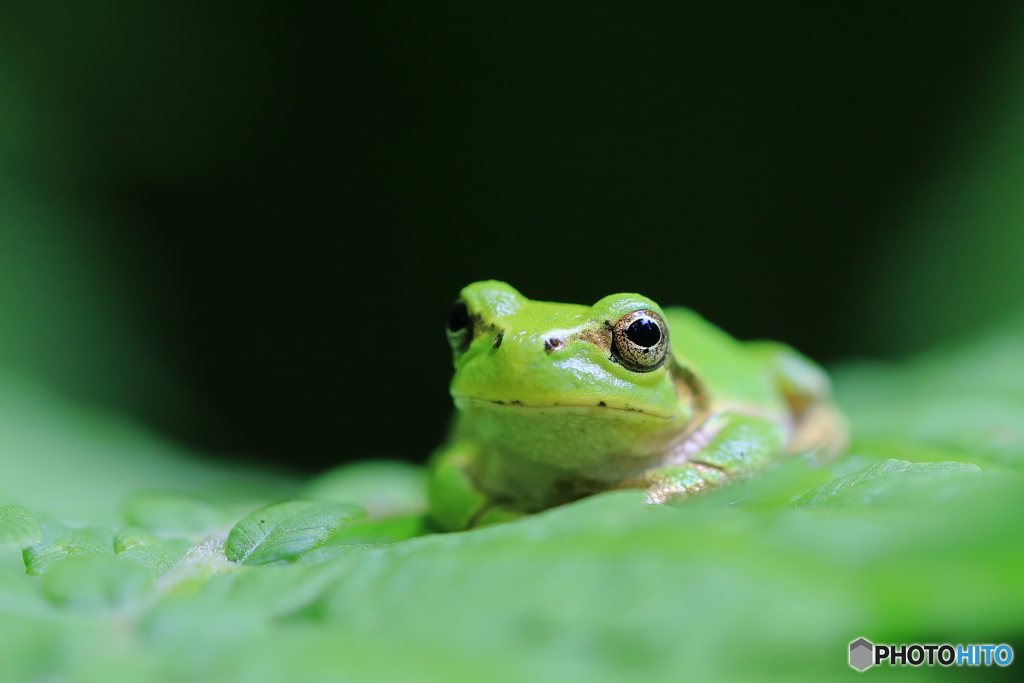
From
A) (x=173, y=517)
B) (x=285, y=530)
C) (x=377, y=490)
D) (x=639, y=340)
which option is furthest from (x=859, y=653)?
(x=377, y=490)

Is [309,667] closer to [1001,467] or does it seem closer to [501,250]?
[1001,467]

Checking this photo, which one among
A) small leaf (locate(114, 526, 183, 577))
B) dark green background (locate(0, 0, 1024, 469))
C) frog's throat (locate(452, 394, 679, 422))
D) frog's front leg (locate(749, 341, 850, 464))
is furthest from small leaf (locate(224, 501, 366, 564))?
dark green background (locate(0, 0, 1024, 469))

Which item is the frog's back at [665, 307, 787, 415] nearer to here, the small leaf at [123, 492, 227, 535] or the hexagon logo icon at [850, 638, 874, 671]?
the small leaf at [123, 492, 227, 535]

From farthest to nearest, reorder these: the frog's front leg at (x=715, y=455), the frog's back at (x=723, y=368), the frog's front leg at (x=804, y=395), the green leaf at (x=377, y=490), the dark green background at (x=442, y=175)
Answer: the dark green background at (x=442, y=175) < the frog's front leg at (x=804, y=395) < the green leaf at (x=377, y=490) < the frog's back at (x=723, y=368) < the frog's front leg at (x=715, y=455)

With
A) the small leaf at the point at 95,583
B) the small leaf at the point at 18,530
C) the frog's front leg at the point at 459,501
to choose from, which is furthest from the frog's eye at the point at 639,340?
the small leaf at the point at 18,530

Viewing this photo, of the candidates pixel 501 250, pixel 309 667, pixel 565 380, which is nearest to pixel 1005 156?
pixel 501 250

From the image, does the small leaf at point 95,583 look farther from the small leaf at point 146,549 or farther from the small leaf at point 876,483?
the small leaf at point 876,483
